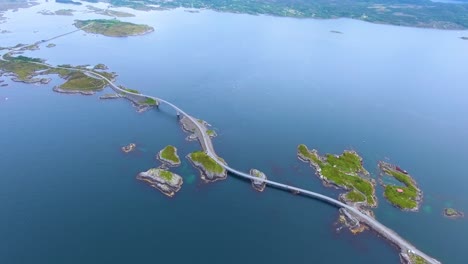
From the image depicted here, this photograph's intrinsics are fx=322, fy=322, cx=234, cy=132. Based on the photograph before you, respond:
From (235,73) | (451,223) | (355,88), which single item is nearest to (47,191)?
(451,223)

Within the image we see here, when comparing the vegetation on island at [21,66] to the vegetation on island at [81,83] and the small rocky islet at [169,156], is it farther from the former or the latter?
the small rocky islet at [169,156]

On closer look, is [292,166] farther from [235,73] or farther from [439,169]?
[235,73]

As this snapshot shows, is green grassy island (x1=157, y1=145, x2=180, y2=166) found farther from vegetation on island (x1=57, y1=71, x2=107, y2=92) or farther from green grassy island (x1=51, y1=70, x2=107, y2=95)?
vegetation on island (x1=57, y1=71, x2=107, y2=92)

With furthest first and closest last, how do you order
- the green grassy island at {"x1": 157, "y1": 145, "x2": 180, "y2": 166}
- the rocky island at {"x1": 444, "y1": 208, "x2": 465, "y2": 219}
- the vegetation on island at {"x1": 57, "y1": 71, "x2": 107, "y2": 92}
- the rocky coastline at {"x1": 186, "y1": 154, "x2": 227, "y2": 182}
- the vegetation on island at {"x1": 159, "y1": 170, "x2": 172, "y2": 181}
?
1. the vegetation on island at {"x1": 57, "y1": 71, "x2": 107, "y2": 92}
2. the green grassy island at {"x1": 157, "y1": 145, "x2": 180, "y2": 166}
3. the rocky coastline at {"x1": 186, "y1": 154, "x2": 227, "y2": 182}
4. the vegetation on island at {"x1": 159, "y1": 170, "x2": 172, "y2": 181}
5. the rocky island at {"x1": 444, "y1": 208, "x2": 465, "y2": 219}

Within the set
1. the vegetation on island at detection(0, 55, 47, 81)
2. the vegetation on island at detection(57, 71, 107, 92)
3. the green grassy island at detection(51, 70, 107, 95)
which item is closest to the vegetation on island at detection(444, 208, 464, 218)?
the green grassy island at detection(51, 70, 107, 95)

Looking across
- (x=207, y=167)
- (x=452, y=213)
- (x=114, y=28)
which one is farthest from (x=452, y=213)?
(x=114, y=28)

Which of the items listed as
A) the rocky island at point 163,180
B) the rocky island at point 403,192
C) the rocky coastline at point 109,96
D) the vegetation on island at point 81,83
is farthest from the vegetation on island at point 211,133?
the vegetation on island at point 81,83
